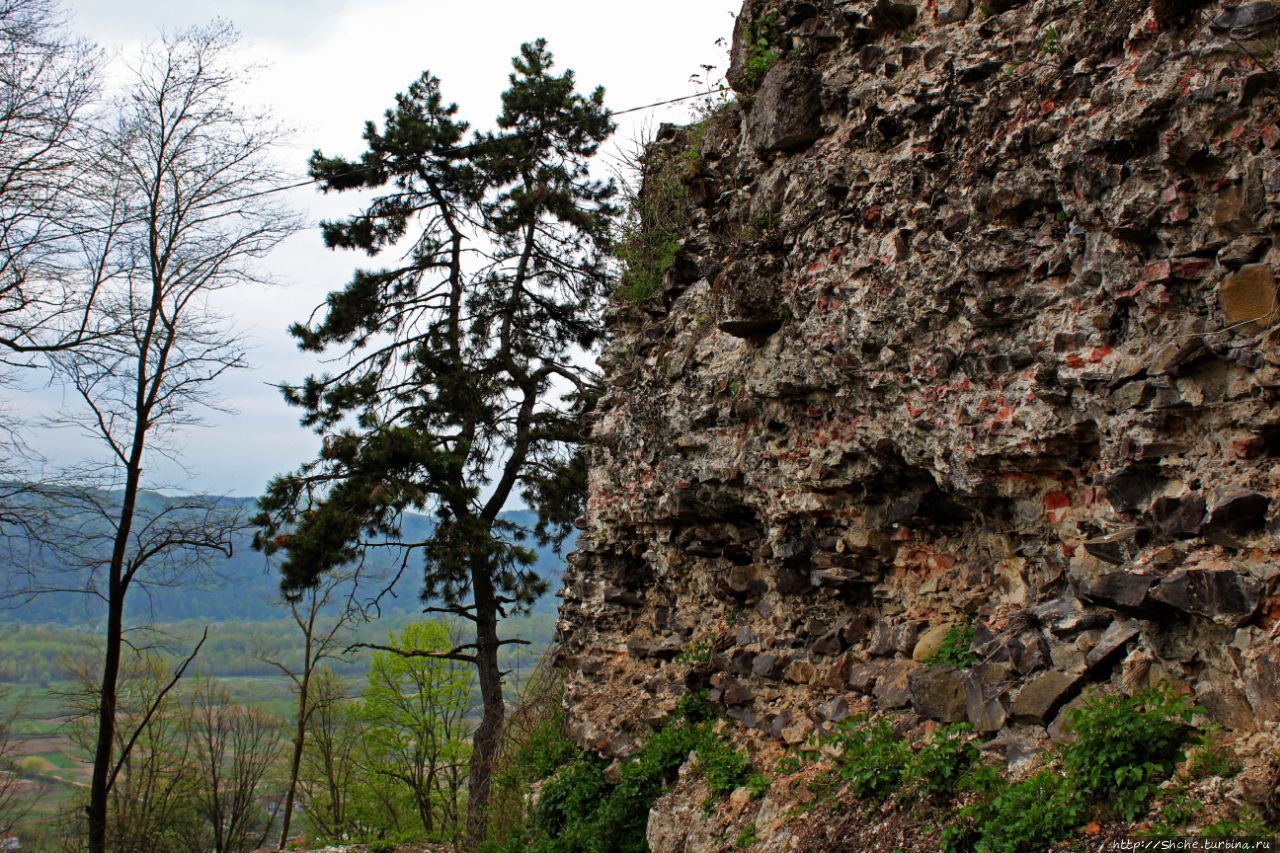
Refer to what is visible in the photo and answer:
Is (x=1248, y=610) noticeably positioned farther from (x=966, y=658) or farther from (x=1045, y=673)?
(x=966, y=658)

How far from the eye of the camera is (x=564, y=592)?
963 cm

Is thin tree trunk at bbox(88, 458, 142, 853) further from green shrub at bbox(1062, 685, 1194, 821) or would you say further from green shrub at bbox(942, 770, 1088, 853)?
green shrub at bbox(1062, 685, 1194, 821)

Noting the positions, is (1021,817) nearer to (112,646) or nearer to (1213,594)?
(1213,594)

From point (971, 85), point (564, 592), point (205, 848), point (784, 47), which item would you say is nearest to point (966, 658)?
point (971, 85)

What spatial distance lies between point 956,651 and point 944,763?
786mm

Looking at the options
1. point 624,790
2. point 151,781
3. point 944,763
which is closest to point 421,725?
point 151,781

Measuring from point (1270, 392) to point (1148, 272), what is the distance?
0.74 metres

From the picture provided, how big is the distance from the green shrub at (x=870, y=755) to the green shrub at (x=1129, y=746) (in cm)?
117

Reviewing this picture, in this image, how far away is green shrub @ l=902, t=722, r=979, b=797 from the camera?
442cm

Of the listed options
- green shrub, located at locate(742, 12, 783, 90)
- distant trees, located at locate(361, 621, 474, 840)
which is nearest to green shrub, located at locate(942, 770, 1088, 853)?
green shrub, located at locate(742, 12, 783, 90)

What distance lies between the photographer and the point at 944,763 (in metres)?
4.45

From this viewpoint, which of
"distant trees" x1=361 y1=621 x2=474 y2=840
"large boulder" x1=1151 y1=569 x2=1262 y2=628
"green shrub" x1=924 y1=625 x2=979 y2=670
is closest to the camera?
"large boulder" x1=1151 y1=569 x2=1262 y2=628

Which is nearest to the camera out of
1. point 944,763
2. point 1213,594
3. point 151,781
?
point 1213,594

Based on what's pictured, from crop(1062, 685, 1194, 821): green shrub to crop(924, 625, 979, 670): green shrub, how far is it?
1130 mm
